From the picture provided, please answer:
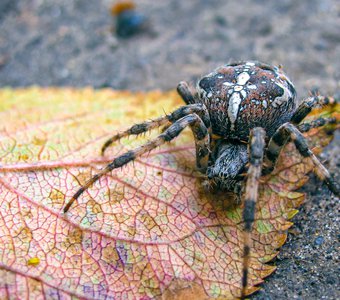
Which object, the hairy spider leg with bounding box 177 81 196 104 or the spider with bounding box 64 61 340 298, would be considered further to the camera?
the hairy spider leg with bounding box 177 81 196 104

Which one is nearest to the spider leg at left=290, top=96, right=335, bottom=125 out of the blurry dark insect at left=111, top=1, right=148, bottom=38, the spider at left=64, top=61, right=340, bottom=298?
the spider at left=64, top=61, right=340, bottom=298

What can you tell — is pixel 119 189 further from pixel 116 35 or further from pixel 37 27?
pixel 37 27

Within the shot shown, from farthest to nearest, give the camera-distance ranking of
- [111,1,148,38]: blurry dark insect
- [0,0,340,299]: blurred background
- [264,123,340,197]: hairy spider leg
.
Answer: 1. [111,1,148,38]: blurry dark insect
2. [0,0,340,299]: blurred background
3. [264,123,340,197]: hairy spider leg

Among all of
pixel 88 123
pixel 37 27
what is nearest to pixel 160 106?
pixel 88 123

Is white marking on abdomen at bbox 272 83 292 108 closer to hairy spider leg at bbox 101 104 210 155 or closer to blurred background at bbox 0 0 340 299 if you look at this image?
hairy spider leg at bbox 101 104 210 155

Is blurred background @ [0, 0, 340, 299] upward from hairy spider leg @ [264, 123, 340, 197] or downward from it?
upward

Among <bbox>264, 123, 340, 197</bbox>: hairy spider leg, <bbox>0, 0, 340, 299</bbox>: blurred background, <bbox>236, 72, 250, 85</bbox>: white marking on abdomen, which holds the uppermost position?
<bbox>0, 0, 340, 299</bbox>: blurred background

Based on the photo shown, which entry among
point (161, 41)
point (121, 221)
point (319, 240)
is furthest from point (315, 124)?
point (161, 41)
